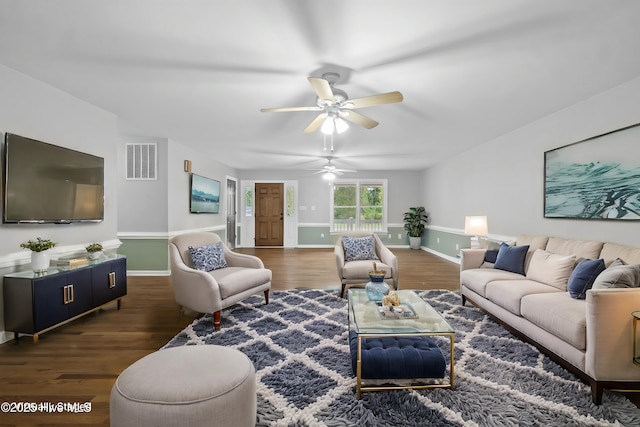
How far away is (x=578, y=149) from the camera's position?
3.36 metres

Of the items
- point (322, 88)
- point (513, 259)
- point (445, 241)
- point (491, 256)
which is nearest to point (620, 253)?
point (513, 259)

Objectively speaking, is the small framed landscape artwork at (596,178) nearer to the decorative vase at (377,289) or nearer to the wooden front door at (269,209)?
the decorative vase at (377,289)

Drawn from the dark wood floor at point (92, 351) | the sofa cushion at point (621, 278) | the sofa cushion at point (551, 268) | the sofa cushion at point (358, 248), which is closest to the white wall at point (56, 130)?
the dark wood floor at point (92, 351)

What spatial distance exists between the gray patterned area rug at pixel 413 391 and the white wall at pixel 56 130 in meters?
1.79

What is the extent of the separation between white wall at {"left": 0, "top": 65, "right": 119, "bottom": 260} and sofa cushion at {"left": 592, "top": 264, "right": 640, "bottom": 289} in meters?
4.87

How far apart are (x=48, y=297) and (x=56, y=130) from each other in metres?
1.76

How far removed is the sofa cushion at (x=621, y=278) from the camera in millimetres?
2047

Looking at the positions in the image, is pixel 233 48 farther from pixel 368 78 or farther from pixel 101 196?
pixel 101 196

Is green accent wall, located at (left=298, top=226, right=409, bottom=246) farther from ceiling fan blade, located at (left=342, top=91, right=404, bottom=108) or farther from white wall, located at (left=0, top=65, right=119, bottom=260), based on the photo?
ceiling fan blade, located at (left=342, top=91, right=404, bottom=108)

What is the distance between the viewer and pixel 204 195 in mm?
6523

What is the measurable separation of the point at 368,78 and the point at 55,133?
3.30 meters

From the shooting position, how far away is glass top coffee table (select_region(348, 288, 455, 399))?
6.35 feet

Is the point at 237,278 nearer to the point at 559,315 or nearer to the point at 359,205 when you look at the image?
the point at 559,315

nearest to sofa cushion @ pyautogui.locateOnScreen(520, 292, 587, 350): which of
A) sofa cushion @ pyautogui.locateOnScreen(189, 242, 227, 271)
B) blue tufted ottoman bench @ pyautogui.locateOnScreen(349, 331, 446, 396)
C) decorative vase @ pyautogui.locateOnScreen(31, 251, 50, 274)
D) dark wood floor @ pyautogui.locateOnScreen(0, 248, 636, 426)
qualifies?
blue tufted ottoman bench @ pyautogui.locateOnScreen(349, 331, 446, 396)
